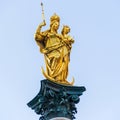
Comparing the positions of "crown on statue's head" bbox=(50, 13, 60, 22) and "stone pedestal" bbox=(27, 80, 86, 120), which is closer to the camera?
"stone pedestal" bbox=(27, 80, 86, 120)

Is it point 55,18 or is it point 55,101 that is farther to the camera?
point 55,18

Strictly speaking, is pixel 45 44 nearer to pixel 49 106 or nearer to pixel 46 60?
pixel 46 60

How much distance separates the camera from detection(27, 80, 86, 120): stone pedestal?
29.8m

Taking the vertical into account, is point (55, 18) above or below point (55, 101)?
above

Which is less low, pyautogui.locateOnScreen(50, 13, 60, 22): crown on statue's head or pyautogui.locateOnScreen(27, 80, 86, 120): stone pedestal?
pyautogui.locateOnScreen(50, 13, 60, 22): crown on statue's head

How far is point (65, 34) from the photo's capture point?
3338cm

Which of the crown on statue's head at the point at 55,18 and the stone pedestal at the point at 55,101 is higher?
the crown on statue's head at the point at 55,18

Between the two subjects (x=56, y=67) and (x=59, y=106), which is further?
(x=56, y=67)

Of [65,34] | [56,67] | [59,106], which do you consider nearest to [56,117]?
[59,106]

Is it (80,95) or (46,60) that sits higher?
(46,60)

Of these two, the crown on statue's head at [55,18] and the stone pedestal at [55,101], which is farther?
the crown on statue's head at [55,18]

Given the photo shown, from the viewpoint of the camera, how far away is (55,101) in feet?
98.5

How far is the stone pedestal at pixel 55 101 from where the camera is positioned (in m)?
29.8

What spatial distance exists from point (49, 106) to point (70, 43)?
4160 mm
